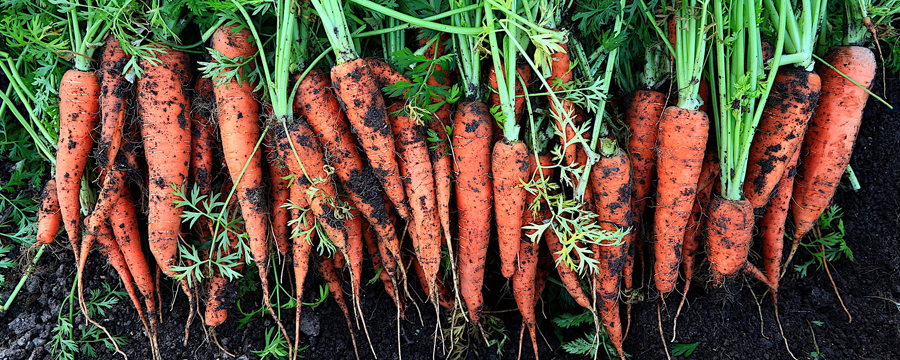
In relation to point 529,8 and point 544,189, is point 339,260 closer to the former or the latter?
point 544,189

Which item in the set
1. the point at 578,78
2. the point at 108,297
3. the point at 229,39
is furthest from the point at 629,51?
the point at 108,297

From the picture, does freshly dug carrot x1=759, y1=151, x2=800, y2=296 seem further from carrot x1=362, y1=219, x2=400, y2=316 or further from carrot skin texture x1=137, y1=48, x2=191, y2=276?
carrot skin texture x1=137, y1=48, x2=191, y2=276

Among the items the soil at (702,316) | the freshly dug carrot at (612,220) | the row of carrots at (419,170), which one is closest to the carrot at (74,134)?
the row of carrots at (419,170)

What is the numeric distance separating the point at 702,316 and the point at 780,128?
860mm

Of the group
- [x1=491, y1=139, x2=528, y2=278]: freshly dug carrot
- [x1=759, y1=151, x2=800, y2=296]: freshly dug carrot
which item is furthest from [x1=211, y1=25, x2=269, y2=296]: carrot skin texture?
[x1=759, y1=151, x2=800, y2=296]: freshly dug carrot

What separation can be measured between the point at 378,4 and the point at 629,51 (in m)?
1.00

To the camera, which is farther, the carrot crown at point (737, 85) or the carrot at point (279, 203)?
the carrot at point (279, 203)

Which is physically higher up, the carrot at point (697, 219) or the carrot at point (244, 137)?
the carrot at point (244, 137)

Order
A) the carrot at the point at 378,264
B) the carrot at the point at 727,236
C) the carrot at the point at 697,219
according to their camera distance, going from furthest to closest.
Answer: the carrot at the point at 378,264 → the carrot at the point at 697,219 → the carrot at the point at 727,236

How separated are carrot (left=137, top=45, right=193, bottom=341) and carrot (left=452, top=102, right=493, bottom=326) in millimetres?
1075

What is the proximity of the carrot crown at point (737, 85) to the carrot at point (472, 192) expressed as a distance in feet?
2.60

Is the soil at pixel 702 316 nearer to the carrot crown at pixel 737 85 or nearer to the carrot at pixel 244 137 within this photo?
the carrot at pixel 244 137

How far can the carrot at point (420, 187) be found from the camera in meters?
1.90

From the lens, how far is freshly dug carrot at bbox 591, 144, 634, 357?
1867 mm
